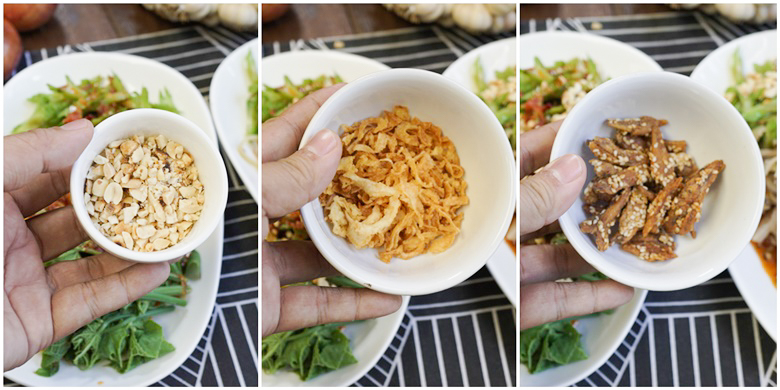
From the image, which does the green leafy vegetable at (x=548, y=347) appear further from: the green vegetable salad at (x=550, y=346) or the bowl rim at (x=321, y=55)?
the bowl rim at (x=321, y=55)

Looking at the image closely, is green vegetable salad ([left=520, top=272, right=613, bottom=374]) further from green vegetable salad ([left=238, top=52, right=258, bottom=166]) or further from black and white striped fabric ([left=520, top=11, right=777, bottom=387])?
green vegetable salad ([left=238, top=52, right=258, bottom=166])

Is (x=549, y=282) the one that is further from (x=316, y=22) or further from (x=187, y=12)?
Result: (x=187, y=12)

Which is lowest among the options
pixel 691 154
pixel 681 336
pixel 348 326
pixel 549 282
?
pixel 681 336

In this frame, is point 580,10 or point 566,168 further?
point 580,10

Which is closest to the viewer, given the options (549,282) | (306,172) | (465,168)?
(306,172)

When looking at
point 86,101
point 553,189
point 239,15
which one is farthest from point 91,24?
point 553,189

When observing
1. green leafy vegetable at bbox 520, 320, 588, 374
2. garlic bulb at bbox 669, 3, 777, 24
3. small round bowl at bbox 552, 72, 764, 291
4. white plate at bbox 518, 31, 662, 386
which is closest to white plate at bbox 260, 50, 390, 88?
white plate at bbox 518, 31, 662, 386

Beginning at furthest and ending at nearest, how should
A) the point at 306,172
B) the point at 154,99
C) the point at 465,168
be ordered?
the point at 154,99 → the point at 465,168 → the point at 306,172
